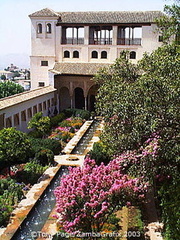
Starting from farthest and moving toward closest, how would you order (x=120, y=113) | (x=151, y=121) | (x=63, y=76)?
(x=63, y=76)
(x=120, y=113)
(x=151, y=121)

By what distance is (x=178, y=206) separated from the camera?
9.58 m

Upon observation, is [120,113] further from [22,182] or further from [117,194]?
[22,182]

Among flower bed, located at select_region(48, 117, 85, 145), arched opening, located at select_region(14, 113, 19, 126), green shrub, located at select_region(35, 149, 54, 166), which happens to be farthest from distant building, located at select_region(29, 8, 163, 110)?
green shrub, located at select_region(35, 149, 54, 166)

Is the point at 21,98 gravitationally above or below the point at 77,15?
below

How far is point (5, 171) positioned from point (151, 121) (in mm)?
9300

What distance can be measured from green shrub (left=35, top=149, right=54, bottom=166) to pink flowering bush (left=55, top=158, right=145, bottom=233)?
7.15 meters

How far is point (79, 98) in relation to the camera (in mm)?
32906

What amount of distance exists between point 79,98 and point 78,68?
3.75m

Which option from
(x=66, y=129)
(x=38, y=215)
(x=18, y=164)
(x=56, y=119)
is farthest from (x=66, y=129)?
→ (x=38, y=215)

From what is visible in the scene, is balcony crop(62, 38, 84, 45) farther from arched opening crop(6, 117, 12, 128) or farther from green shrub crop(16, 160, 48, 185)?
green shrub crop(16, 160, 48, 185)

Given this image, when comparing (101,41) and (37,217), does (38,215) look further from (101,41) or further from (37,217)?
(101,41)

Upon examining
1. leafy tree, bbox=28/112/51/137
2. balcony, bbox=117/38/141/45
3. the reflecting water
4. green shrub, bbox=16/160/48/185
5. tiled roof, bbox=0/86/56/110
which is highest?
balcony, bbox=117/38/141/45

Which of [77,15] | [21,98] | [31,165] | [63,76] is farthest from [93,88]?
[31,165]

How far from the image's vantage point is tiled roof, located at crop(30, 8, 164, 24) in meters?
29.4
